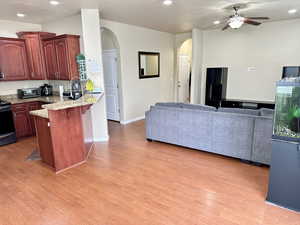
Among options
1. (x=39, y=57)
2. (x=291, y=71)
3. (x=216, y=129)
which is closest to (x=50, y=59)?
(x=39, y=57)

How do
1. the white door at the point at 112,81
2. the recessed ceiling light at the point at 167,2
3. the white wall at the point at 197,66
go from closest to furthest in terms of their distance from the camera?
the recessed ceiling light at the point at 167,2
the white door at the point at 112,81
the white wall at the point at 197,66

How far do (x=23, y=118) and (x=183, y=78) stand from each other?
18.9 ft

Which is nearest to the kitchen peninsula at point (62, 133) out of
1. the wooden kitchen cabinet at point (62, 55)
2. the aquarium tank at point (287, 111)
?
the wooden kitchen cabinet at point (62, 55)

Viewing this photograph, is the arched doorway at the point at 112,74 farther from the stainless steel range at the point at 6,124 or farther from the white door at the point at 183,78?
the white door at the point at 183,78

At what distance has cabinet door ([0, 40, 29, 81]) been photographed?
4539mm

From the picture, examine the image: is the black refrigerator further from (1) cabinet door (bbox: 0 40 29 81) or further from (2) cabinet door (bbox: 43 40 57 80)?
(1) cabinet door (bbox: 0 40 29 81)

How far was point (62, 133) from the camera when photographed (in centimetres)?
323

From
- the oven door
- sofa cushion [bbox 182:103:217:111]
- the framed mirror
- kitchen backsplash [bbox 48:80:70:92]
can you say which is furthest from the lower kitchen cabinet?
sofa cushion [bbox 182:103:217:111]

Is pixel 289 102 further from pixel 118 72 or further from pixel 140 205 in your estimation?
pixel 118 72

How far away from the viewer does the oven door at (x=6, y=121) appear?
4244 mm

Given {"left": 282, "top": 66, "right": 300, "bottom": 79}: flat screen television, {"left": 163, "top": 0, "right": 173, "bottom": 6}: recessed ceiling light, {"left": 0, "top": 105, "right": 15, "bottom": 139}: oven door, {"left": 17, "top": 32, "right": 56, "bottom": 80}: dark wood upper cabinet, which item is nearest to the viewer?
{"left": 163, "top": 0, "right": 173, "bottom": 6}: recessed ceiling light

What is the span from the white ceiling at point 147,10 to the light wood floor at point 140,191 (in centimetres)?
282

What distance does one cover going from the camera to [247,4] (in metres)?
3.97

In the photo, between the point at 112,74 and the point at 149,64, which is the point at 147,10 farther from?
the point at 149,64
